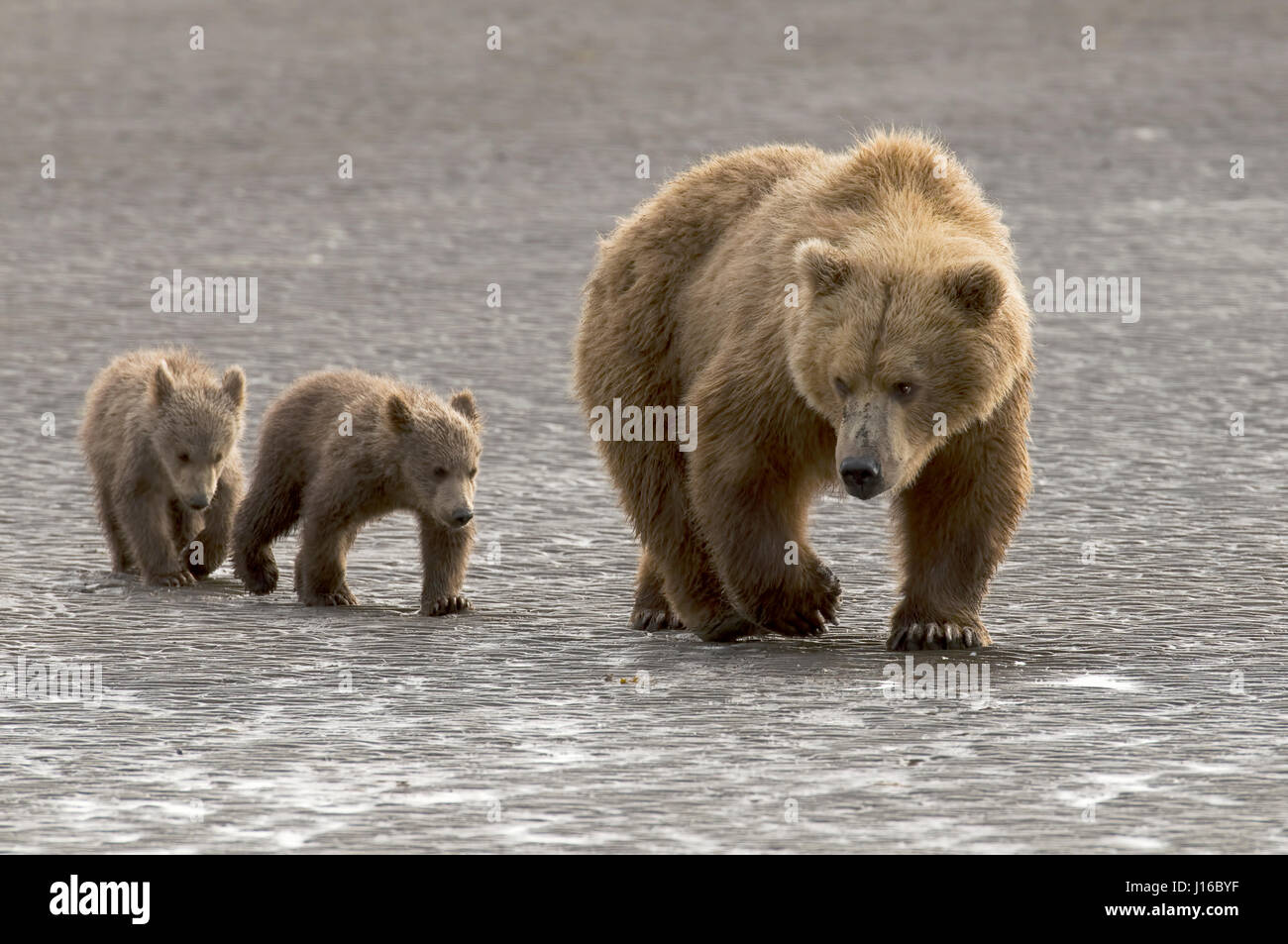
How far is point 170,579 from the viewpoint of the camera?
29.3 ft

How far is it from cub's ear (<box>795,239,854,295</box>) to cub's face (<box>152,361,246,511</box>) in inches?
114

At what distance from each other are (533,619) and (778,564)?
1099 millimetres

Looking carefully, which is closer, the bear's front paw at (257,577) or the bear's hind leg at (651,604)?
the bear's hind leg at (651,604)

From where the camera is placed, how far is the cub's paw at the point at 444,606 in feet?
27.2

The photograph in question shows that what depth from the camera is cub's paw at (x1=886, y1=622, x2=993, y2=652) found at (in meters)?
7.45

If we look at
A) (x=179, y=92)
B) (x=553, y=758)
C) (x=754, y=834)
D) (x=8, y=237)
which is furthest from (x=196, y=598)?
(x=179, y=92)

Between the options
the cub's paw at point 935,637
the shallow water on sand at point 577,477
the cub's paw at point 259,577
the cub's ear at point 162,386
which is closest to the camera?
the shallow water on sand at point 577,477

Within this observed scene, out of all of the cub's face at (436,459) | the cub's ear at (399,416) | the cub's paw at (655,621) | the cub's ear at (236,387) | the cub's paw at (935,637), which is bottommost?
the cub's paw at (655,621)

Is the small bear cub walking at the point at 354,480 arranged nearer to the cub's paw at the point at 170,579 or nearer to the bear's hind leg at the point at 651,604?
the cub's paw at the point at 170,579

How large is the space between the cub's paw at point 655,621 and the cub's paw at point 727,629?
0.98ft

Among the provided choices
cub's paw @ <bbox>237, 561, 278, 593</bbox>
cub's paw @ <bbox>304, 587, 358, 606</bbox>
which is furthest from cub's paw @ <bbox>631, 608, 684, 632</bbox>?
cub's paw @ <bbox>237, 561, 278, 593</bbox>

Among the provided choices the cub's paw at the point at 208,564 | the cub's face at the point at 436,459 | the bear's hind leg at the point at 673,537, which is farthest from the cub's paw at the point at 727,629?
the cub's paw at the point at 208,564

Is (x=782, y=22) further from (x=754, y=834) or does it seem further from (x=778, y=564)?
(x=754, y=834)

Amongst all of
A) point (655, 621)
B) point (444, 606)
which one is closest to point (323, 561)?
point (444, 606)
